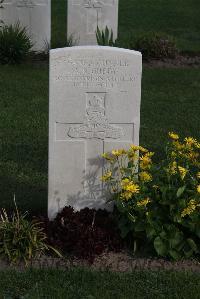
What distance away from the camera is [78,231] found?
5789mm

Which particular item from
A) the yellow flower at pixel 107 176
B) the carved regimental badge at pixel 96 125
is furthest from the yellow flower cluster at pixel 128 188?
the carved regimental badge at pixel 96 125

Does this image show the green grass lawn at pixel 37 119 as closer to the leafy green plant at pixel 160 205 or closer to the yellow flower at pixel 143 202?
the leafy green plant at pixel 160 205

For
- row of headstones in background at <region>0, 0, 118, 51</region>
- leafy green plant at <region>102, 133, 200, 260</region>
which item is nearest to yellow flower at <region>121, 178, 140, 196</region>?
leafy green plant at <region>102, 133, 200, 260</region>

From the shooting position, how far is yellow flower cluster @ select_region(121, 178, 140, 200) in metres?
5.59

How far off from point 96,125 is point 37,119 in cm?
389

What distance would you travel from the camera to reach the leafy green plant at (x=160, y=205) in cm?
563

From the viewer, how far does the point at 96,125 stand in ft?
19.7

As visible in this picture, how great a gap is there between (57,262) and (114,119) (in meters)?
1.28

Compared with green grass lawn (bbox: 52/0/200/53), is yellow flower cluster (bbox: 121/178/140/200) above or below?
below

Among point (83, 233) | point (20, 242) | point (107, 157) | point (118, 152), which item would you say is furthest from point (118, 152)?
point (20, 242)

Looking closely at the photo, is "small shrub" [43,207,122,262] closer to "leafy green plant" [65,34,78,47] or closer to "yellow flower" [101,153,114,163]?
"yellow flower" [101,153,114,163]

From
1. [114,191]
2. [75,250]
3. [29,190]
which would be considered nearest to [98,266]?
[75,250]

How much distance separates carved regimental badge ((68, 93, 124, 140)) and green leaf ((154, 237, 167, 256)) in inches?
38.2

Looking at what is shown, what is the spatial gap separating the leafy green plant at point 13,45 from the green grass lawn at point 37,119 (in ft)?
0.79
